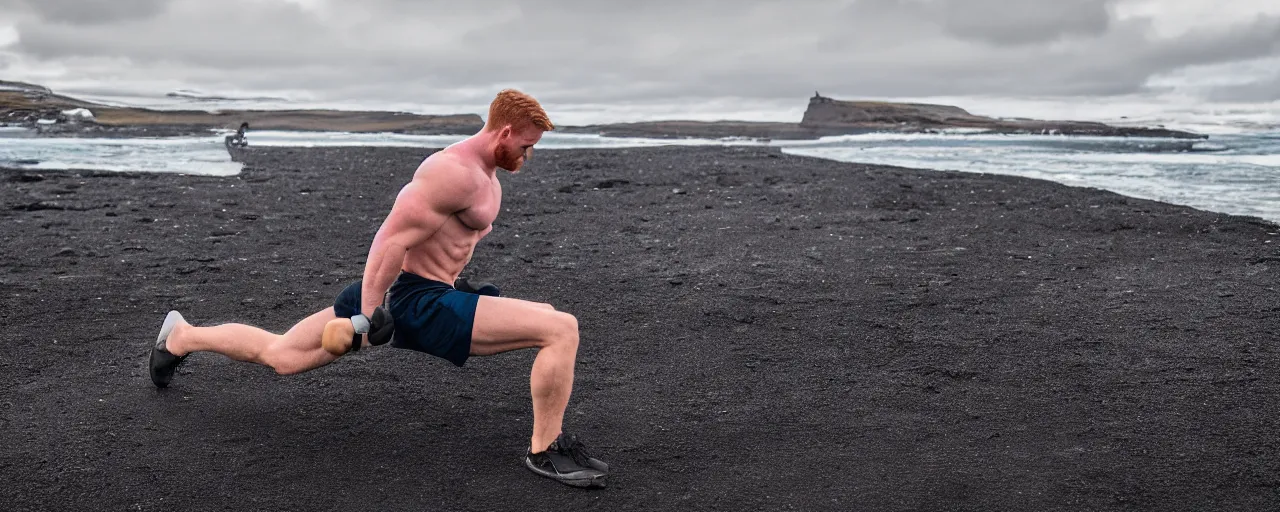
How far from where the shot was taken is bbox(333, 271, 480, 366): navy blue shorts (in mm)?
4168

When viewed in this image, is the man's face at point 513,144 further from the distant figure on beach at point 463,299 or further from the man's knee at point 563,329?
the man's knee at point 563,329

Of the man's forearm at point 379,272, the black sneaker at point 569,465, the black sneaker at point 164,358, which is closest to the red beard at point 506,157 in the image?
the man's forearm at point 379,272

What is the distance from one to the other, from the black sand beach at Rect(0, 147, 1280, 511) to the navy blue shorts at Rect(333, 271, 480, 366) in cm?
55

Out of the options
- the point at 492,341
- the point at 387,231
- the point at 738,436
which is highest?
the point at 387,231

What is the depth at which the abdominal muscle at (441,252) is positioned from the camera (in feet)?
14.0

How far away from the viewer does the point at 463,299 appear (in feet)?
13.8

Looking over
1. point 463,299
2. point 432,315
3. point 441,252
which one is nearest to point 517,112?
point 441,252

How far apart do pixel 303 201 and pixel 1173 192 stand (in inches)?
554

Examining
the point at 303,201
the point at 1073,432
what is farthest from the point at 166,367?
the point at 303,201

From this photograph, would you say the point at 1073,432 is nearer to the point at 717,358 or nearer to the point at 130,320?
the point at 717,358

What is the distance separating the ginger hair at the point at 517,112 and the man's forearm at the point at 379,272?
66 centimetres

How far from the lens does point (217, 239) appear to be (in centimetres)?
1012

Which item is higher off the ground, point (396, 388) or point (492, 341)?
point (492, 341)

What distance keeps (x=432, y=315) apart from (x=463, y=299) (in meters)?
0.15
